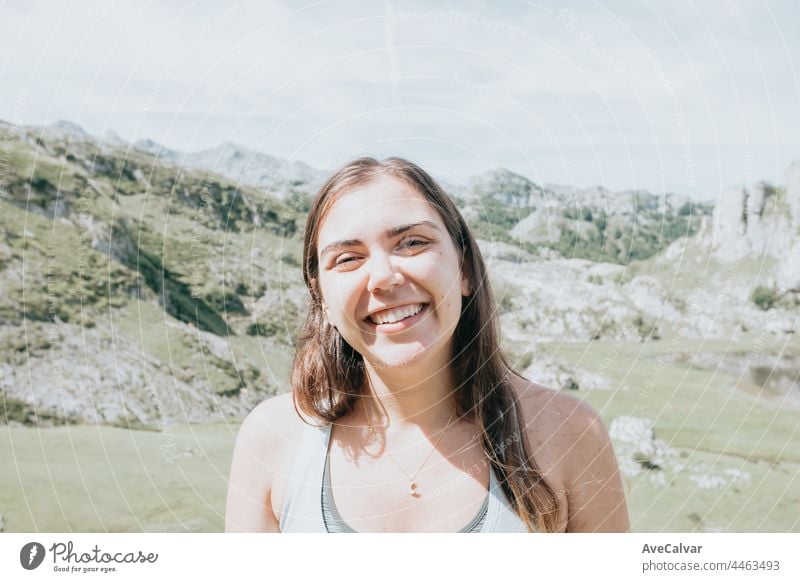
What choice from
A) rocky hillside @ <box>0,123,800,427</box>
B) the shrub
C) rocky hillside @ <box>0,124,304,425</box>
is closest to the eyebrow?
rocky hillside @ <box>0,123,800,427</box>

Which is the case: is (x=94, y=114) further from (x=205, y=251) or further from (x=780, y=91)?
(x=780, y=91)

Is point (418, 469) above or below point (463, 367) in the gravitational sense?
below

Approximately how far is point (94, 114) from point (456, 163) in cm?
67

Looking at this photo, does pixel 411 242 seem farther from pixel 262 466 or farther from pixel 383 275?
pixel 262 466

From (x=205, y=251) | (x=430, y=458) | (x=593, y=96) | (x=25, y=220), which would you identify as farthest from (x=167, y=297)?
(x=593, y=96)

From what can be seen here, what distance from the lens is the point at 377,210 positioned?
916mm

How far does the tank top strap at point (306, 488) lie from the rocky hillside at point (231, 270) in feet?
1.53

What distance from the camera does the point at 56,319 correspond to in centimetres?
134

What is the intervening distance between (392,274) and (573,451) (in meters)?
0.34

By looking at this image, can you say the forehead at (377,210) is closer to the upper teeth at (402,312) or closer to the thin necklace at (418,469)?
the upper teeth at (402,312)

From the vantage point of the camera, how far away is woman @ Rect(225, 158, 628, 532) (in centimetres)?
91
